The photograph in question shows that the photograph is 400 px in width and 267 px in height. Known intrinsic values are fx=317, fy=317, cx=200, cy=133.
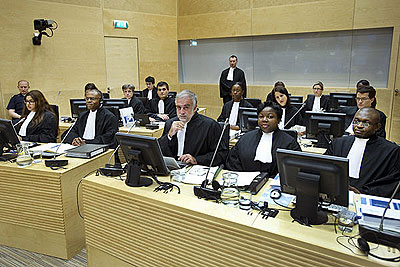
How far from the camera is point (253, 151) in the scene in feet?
9.30

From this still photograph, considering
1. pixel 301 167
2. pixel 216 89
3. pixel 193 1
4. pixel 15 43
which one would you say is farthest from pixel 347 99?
pixel 15 43

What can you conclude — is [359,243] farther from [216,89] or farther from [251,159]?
[216,89]

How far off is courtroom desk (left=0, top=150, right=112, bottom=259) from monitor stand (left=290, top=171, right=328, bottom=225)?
190cm

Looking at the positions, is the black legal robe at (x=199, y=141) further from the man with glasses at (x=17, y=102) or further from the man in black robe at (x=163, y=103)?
the man with glasses at (x=17, y=102)

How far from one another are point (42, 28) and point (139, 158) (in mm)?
5105

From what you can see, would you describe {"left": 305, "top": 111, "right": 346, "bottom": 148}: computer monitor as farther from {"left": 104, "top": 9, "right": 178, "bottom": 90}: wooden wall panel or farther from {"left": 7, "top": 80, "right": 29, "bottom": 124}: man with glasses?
{"left": 104, "top": 9, "right": 178, "bottom": 90}: wooden wall panel

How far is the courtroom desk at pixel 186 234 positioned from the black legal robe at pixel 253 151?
2.74 ft

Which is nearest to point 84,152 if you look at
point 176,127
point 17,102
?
point 176,127

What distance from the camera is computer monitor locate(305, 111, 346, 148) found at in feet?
10.7

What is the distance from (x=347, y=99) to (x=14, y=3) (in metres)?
6.13

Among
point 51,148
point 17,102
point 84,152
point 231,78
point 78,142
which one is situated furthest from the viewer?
point 231,78

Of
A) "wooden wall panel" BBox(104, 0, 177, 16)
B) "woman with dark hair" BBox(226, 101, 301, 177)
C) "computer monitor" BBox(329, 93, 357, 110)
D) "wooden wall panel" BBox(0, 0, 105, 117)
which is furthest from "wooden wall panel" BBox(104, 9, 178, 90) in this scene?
"woman with dark hair" BBox(226, 101, 301, 177)

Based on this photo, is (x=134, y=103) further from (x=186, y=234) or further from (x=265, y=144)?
(x=186, y=234)

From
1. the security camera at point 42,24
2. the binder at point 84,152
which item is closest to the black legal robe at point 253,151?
the binder at point 84,152
